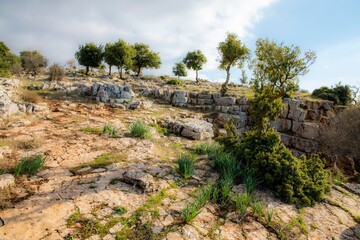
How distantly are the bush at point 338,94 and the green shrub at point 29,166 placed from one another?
3540 cm

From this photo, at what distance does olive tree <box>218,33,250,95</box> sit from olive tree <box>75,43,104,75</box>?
22833 mm

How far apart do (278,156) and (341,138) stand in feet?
45.7

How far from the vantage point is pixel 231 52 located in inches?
1101

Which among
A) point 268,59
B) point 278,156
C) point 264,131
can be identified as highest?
point 268,59

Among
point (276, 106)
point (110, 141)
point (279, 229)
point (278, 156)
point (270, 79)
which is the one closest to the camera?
point (279, 229)

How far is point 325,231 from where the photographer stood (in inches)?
194

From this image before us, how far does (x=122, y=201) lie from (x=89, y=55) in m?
39.3

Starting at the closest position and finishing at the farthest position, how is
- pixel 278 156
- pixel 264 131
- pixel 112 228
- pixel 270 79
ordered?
1. pixel 112 228
2. pixel 278 156
3. pixel 264 131
4. pixel 270 79

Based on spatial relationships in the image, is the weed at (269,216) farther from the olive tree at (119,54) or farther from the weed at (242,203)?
the olive tree at (119,54)

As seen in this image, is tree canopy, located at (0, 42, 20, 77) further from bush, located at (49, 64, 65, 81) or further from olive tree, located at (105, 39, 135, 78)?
olive tree, located at (105, 39, 135, 78)

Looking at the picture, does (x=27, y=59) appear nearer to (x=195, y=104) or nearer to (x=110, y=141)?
(x=195, y=104)

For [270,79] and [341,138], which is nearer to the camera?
[341,138]

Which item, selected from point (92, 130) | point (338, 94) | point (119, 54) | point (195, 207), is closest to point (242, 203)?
point (195, 207)

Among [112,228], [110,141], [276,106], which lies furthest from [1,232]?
[276,106]
